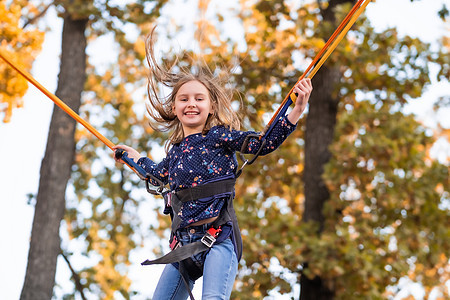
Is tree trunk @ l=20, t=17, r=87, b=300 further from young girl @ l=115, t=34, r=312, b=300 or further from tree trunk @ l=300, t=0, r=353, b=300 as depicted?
young girl @ l=115, t=34, r=312, b=300

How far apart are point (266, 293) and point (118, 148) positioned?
4.79 m

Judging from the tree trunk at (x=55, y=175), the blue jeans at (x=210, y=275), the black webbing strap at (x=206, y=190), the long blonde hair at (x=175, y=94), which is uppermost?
the tree trunk at (x=55, y=175)

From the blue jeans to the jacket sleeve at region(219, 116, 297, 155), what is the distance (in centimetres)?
48

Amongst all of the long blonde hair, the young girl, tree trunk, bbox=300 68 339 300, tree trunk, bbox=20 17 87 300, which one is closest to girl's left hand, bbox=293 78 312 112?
the young girl

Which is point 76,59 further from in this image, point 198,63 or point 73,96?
point 198,63

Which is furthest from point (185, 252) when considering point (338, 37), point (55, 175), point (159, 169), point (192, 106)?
point (55, 175)

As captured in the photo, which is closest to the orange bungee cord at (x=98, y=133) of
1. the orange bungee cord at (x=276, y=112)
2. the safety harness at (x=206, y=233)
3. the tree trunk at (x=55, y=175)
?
the orange bungee cord at (x=276, y=112)

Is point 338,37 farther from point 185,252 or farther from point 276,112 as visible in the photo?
point 185,252

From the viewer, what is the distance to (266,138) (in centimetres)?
300

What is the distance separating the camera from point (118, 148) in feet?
12.8

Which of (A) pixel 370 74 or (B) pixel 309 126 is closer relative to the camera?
(A) pixel 370 74

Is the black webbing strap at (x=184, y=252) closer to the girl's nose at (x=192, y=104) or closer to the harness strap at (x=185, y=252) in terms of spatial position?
the harness strap at (x=185, y=252)

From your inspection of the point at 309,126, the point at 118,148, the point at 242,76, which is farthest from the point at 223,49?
the point at 118,148

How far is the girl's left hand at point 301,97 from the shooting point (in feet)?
9.52
